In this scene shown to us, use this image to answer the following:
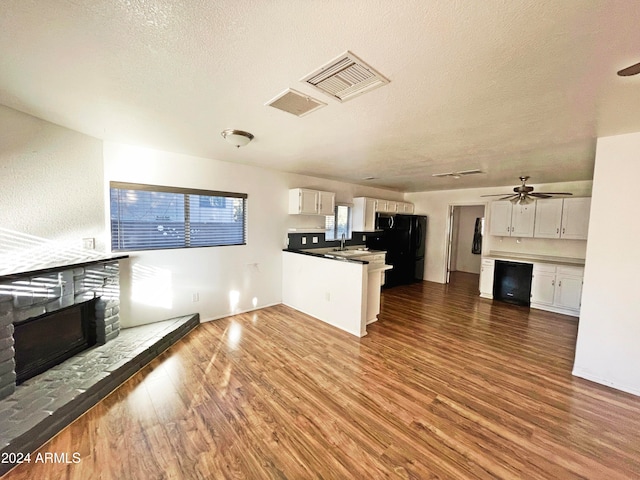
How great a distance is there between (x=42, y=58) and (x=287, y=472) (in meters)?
2.78

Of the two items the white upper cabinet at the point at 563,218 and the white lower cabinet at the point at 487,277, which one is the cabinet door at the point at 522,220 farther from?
the white lower cabinet at the point at 487,277

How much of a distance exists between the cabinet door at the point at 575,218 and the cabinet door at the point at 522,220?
45 cm

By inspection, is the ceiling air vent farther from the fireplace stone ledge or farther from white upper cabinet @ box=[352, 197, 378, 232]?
white upper cabinet @ box=[352, 197, 378, 232]

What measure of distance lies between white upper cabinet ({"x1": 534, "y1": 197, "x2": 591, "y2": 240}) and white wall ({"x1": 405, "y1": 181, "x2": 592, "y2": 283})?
357 mm

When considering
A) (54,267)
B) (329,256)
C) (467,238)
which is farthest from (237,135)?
(467,238)

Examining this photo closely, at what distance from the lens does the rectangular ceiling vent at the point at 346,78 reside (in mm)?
1398

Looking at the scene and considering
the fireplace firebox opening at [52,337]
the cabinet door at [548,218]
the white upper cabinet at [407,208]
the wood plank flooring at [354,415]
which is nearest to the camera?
the wood plank flooring at [354,415]

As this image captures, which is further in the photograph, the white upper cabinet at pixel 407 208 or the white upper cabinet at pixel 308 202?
the white upper cabinet at pixel 407 208

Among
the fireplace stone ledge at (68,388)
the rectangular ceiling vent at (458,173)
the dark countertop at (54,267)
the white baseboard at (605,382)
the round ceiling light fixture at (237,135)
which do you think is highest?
the rectangular ceiling vent at (458,173)

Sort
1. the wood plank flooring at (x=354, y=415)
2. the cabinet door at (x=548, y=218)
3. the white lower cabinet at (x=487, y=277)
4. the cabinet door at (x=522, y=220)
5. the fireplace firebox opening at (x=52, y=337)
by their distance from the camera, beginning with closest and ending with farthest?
the wood plank flooring at (x=354, y=415), the fireplace firebox opening at (x=52, y=337), the cabinet door at (x=548, y=218), the cabinet door at (x=522, y=220), the white lower cabinet at (x=487, y=277)

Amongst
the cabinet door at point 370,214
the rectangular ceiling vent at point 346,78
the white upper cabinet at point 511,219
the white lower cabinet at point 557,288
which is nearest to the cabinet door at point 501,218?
the white upper cabinet at point 511,219

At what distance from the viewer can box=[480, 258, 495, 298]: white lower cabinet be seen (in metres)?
5.22

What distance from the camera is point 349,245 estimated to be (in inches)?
224

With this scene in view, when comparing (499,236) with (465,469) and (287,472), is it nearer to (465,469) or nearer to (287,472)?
(465,469)
